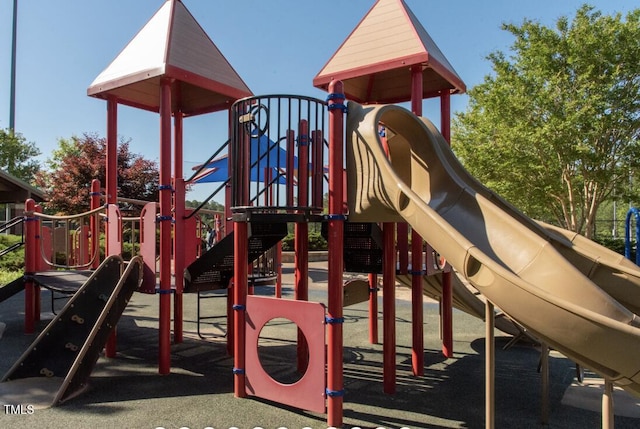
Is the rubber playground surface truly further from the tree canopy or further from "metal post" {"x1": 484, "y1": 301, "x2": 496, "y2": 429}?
the tree canopy

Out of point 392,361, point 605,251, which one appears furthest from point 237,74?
point 605,251

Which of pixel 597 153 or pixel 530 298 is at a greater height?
pixel 597 153

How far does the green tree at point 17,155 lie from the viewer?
37.0 m

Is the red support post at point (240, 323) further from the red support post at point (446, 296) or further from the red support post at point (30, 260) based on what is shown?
the red support post at point (30, 260)

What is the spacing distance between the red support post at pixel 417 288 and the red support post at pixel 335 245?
5.31 ft

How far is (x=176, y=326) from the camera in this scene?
7457 mm

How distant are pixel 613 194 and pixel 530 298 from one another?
1634 centimetres

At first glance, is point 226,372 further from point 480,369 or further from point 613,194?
point 613,194

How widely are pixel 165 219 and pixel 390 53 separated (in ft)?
11.3

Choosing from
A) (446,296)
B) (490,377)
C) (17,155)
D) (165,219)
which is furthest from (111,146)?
(17,155)

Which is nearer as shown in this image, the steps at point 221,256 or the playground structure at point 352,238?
Answer: the playground structure at point 352,238

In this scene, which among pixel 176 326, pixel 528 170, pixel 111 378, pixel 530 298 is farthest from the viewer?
pixel 528 170

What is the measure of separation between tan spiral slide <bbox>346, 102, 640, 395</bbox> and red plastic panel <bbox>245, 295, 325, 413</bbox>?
1055mm

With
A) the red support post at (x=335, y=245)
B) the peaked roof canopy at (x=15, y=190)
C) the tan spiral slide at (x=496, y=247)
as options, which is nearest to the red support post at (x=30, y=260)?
the red support post at (x=335, y=245)
